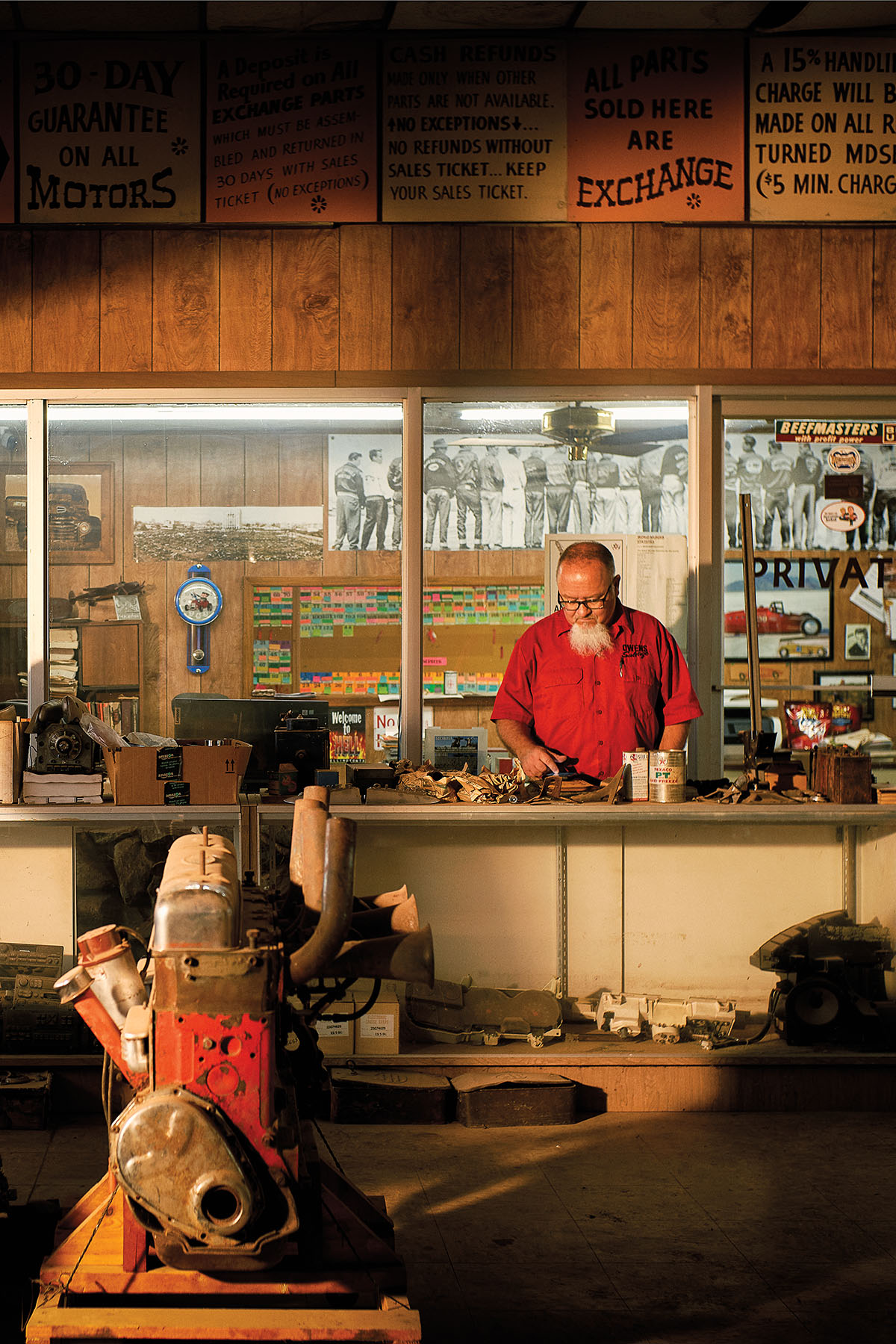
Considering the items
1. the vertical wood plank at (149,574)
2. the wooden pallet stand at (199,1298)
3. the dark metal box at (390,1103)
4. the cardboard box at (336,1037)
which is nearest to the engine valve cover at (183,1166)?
the wooden pallet stand at (199,1298)

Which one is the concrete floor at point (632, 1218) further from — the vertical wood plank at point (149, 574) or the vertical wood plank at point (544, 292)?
the vertical wood plank at point (544, 292)

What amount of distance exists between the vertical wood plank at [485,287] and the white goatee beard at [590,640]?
1219mm

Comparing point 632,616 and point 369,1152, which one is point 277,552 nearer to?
point 632,616

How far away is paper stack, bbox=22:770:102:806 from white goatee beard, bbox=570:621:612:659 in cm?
172

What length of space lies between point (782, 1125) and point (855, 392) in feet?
9.17

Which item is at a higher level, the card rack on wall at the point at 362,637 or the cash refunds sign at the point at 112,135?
the cash refunds sign at the point at 112,135

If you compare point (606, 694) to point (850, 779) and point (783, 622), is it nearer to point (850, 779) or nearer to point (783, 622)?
point (850, 779)

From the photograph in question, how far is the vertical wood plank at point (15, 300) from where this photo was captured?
194 inches

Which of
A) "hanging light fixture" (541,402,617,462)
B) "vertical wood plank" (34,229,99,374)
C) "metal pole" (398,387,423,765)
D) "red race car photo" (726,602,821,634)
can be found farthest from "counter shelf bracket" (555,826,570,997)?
"vertical wood plank" (34,229,99,374)

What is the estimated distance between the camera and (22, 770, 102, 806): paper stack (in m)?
4.20

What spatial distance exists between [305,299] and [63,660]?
1712 mm

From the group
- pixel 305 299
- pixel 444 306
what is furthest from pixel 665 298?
pixel 305 299

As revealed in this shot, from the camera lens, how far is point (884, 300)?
502 cm

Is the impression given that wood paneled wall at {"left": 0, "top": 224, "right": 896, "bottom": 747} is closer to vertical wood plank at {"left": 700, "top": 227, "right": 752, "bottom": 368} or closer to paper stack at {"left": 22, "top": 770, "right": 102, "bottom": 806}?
vertical wood plank at {"left": 700, "top": 227, "right": 752, "bottom": 368}
